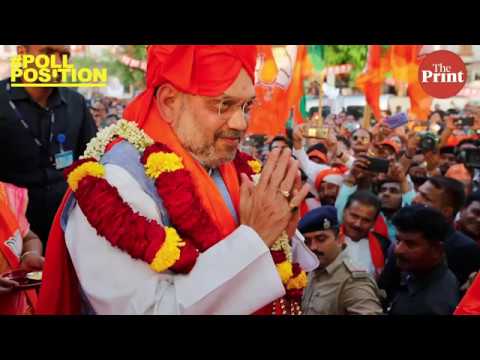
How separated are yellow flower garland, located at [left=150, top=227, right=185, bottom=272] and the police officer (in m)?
1.50

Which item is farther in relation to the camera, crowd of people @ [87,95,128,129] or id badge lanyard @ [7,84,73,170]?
crowd of people @ [87,95,128,129]

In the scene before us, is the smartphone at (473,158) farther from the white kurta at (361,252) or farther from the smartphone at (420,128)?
the white kurta at (361,252)

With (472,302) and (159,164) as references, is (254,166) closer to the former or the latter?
(159,164)

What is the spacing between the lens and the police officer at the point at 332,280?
324cm

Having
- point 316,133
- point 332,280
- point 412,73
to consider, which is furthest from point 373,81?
point 332,280

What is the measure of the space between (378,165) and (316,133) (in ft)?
1.79

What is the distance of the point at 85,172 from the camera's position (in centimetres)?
201

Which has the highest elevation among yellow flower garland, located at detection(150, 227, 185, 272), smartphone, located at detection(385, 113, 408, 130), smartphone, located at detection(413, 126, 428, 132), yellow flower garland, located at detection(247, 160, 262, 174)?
yellow flower garland, located at detection(247, 160, 262, 174)

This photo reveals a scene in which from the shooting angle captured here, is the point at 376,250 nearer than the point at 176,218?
No

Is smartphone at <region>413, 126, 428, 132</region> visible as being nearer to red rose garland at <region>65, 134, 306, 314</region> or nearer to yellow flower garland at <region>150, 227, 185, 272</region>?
red rose garland at <region>65, 134, 306, 314</region>

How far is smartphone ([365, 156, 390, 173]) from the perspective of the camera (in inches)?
189

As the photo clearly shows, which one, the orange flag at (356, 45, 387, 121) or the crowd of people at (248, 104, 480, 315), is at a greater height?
the orange flag at (356, 45, 387, 121)

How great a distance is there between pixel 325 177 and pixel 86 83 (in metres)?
2.13

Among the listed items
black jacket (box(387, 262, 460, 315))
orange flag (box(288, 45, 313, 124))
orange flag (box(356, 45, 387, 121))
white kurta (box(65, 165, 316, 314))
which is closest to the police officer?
black jacket (box(387, 262, 460, 315))
